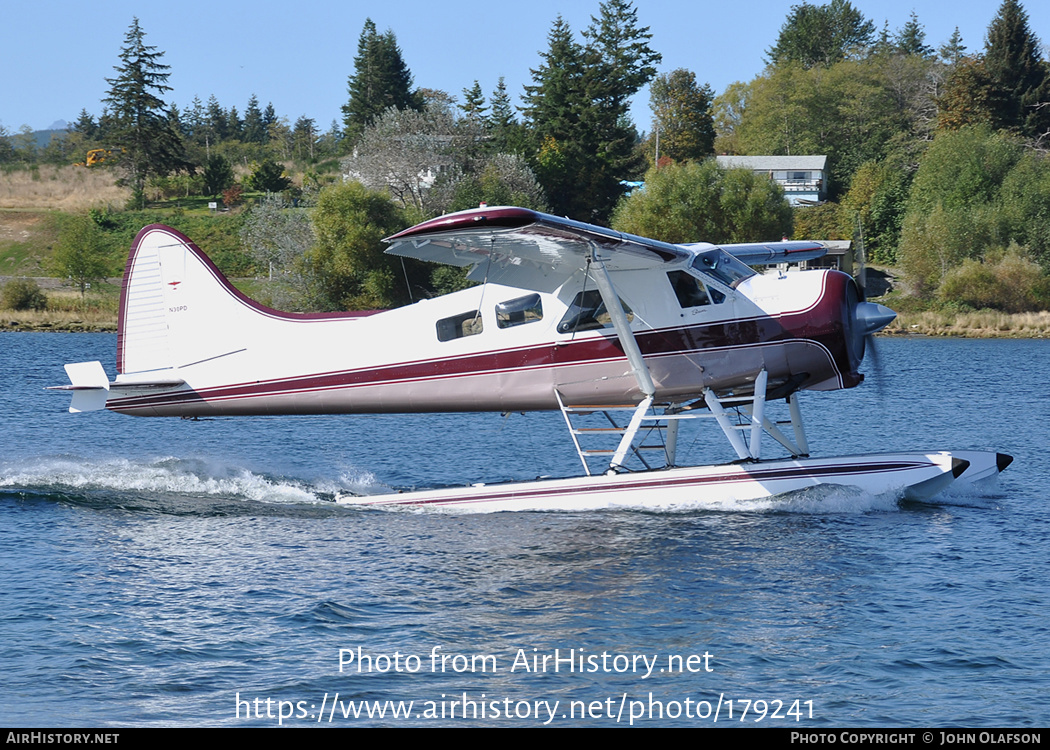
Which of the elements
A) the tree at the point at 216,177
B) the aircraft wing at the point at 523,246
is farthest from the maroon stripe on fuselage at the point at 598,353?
the tree at the point at 216,177

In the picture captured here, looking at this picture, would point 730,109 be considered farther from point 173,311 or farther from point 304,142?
point 173,311

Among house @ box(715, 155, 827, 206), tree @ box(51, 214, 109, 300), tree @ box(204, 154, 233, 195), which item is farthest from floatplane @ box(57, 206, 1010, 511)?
house @ box(715, 155, 827, 206)

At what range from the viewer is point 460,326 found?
Answer: 13.1m

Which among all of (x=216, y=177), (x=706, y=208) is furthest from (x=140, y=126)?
(x=706, y=208)

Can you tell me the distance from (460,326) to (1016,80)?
2636 inches

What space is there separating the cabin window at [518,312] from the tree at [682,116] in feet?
234

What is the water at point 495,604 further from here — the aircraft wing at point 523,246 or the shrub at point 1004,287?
the shrub at point 1004,287

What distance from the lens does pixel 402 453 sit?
19.3 m

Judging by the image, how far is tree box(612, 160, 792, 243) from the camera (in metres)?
53.2

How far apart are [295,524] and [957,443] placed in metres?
13.1

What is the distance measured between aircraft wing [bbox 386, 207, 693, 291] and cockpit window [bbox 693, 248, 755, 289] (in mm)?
282

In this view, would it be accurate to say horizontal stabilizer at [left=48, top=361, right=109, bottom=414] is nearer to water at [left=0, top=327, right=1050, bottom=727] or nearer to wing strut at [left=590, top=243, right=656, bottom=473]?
water at [left=0, top=327, right=1050, bottom=727]

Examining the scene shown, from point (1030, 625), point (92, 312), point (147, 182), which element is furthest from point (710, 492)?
point (147, 182)

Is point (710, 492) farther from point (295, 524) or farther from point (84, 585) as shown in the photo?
point (84, 585)
